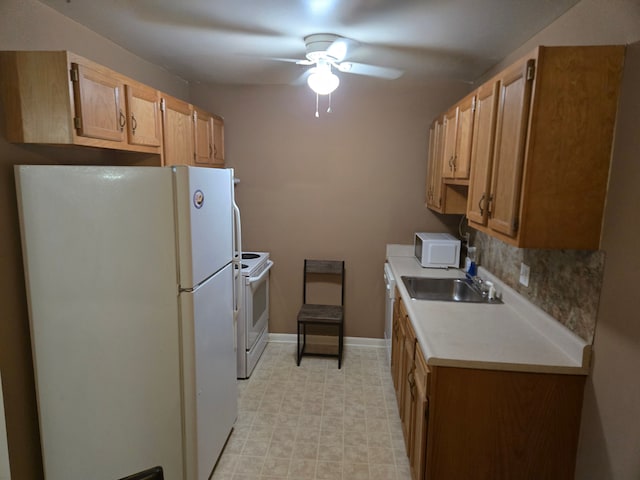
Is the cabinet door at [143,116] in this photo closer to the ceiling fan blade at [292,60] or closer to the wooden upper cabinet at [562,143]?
the ceiling fan blade at [292,60]

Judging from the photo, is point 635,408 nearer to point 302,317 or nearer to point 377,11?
point 377,11

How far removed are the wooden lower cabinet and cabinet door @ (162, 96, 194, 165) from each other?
210cm

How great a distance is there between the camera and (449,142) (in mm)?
2812

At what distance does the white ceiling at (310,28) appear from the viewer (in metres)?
1.91

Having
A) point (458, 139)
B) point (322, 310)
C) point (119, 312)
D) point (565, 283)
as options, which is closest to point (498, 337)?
point (565, 283)

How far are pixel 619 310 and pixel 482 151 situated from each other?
0.98m

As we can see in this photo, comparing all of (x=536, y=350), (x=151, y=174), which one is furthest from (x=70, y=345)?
(x=536, y=350)

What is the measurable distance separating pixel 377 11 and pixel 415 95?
1.70m

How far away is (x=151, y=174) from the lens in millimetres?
1739

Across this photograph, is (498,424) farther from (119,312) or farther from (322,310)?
(322,310)

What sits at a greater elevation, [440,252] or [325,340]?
[440,252]

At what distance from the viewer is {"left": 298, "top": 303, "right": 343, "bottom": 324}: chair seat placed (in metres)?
3.44

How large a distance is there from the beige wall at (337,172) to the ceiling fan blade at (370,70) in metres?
0.21

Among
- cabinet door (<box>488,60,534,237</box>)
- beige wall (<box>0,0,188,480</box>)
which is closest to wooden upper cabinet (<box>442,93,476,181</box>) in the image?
cabinet door (<box>488,60,534,237</box>)
